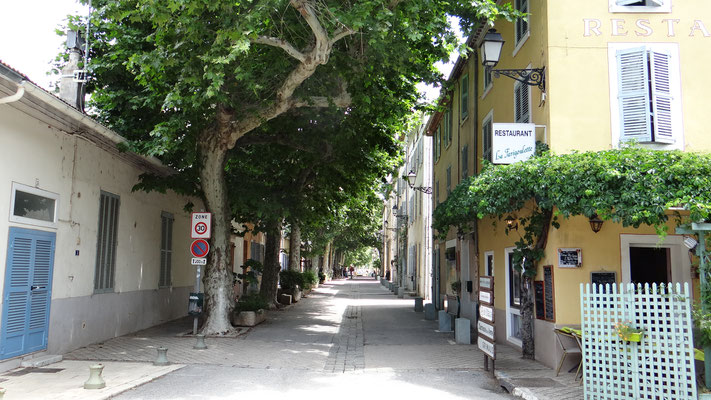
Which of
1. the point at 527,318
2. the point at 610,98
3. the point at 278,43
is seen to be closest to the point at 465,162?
the point at 527,318

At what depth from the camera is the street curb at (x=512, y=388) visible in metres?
7.48

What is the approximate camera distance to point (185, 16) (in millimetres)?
9086

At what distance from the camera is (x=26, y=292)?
29.7 feet

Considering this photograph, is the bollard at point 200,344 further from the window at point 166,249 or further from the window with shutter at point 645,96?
the window with shutter at point 645,96

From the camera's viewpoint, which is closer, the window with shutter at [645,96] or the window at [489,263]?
the window with shutter at [645,96]

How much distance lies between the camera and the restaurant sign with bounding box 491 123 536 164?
9.16 m

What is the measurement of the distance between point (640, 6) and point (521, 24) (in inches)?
88.7

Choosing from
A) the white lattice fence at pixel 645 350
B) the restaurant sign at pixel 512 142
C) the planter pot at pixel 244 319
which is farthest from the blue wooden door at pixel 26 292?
the white lattice fence at pixel 645 350

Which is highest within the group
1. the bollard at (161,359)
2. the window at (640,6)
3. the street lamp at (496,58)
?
the window at (640,6)

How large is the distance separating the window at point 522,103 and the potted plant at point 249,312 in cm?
854

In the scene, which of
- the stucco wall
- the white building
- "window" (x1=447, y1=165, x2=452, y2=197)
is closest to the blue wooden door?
the white building

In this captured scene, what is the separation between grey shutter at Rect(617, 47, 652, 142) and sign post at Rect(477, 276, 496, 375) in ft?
10.7

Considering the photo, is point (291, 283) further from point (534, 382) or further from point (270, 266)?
point (534, 382)

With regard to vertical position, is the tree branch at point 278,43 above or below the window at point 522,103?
above
